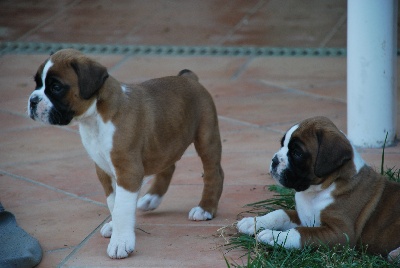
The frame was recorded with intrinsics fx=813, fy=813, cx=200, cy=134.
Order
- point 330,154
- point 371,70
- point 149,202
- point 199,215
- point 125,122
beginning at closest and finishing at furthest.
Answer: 1. point 330,154
2. point 125,122
3. point 199,215
4. point 149,202
5. point 371,70

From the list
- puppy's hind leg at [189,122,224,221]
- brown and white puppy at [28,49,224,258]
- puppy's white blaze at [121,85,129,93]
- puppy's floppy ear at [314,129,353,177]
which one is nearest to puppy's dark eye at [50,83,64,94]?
brown and white puppy at [28,49,224,258]

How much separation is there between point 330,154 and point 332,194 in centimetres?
28

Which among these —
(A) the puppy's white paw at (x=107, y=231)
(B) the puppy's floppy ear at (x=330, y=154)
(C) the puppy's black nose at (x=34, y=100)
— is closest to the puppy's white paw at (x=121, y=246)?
(A) the puppy's white paw at (x=107, y=231)

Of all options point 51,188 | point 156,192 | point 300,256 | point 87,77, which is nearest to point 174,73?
point 51,188

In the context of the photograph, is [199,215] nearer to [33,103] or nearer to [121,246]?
[121,246]

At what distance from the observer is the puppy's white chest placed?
4.87 metres

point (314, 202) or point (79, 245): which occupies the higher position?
point (314, 202)

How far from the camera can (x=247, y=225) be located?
505 centimetres

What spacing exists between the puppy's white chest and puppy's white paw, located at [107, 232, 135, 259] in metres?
0.41

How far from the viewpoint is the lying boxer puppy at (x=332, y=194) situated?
4.71m

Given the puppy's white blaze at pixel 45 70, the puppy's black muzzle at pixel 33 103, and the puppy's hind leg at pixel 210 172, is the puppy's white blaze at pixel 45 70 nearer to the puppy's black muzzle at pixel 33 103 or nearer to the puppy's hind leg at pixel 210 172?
the puppy's black muzzle at pixel 33 103

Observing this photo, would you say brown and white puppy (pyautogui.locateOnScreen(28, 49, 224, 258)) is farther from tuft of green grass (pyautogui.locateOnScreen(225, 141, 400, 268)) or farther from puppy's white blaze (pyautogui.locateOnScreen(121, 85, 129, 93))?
tuft of green grass (pyautogui.locateOnScreen(225, 141, 400, 268))

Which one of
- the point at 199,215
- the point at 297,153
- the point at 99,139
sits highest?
the point at 99,139

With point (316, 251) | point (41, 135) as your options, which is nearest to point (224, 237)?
point (316, 251)
